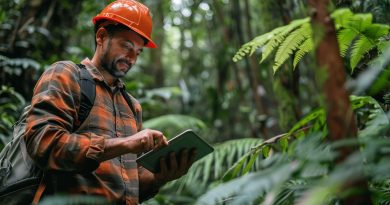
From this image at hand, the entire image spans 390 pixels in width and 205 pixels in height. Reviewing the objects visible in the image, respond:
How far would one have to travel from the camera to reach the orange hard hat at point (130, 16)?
2227 millimetres

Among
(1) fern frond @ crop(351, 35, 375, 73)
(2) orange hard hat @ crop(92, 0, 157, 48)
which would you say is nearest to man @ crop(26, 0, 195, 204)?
(2) orange hard hat @ crop(92, 0, 157, 48)

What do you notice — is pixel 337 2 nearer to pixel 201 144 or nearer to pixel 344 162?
pixel 201 144

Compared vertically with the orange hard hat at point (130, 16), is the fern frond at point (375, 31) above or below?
below

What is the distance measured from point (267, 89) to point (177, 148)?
516 centimetres

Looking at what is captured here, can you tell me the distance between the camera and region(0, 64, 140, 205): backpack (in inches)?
72.6

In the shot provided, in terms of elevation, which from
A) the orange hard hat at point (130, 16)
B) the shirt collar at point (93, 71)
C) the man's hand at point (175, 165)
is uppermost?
the orange hard hat at point (130, 16)

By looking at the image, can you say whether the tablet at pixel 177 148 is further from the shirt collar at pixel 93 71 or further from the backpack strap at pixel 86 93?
the shirt collar at pixel 93 71

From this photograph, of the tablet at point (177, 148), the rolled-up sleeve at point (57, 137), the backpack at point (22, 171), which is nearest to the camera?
the rolled-up sleeve at point (57, 137)

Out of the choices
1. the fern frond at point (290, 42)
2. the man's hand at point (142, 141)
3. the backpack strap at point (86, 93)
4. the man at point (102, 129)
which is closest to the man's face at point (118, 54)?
the man at point (102, 129)

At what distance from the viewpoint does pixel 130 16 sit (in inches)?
88.0

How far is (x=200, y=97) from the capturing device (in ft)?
24.7

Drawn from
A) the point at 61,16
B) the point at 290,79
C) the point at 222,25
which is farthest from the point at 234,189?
the point at 222,25

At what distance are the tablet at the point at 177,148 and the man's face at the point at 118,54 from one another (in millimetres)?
420

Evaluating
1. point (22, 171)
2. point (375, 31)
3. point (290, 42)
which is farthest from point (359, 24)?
point (22, 171)
